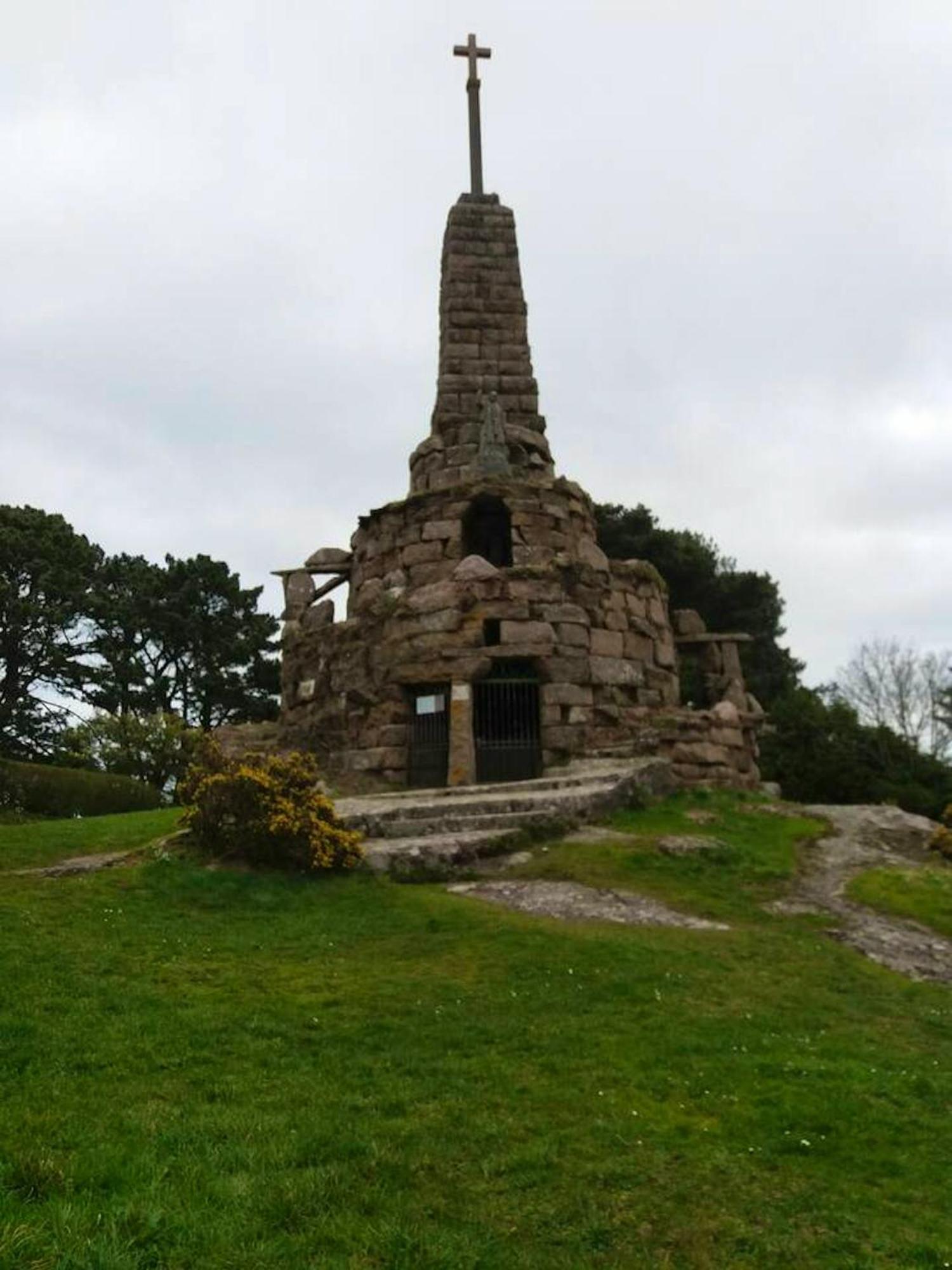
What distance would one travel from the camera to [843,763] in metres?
31.4

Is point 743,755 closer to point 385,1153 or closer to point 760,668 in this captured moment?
point 385,1153

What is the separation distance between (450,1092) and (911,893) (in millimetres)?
8362

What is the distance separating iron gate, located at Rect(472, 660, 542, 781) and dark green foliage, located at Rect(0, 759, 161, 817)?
31.8 feet

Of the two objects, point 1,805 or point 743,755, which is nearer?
point 743,755

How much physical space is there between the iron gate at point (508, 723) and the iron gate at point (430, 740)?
0.56 m

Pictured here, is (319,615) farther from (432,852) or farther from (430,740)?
(432,852)

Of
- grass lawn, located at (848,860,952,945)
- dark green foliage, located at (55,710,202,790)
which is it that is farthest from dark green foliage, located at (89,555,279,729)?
grass lawn, located at (848,860,952,945)

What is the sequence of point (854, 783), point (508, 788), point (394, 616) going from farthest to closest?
1. point (854, 783)
2. point (394, 616)
3. point (508, 788)

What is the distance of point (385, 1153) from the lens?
5.52m

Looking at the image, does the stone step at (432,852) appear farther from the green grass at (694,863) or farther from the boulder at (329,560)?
the boulder at (329,560)

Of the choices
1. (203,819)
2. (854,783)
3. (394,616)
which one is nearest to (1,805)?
(394,616)

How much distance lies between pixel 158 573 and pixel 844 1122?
45169 millimetres

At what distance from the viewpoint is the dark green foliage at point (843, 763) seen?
31172 mm

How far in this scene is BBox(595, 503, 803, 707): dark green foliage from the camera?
40344mm
